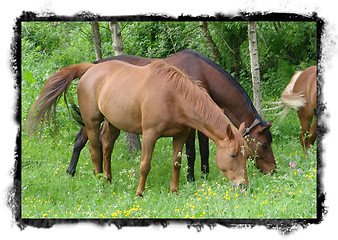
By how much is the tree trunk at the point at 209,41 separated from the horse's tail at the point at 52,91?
2.84m

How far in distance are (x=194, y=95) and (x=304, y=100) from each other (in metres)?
2.76

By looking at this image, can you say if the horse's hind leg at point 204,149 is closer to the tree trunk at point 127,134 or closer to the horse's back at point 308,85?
the tree trunk at point 127,134

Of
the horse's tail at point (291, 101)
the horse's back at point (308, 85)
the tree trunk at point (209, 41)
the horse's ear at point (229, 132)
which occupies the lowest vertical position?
the horse's ear at point (229, 132)

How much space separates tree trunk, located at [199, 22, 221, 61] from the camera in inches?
336

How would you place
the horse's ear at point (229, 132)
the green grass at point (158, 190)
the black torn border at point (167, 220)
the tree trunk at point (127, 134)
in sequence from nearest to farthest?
the black torn border at point (167, 220) < the green grass at point (158, 190) < the horse's ear at point (229, 132) < the tree trunk at point (127, 134)

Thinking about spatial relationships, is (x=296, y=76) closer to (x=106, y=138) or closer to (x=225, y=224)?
(x=106, y=138)

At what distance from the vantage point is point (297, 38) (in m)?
7.82

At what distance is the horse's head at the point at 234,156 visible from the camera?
5246mm

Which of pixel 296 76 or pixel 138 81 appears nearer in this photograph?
pixel 138 81

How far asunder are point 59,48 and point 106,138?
461 centimetres

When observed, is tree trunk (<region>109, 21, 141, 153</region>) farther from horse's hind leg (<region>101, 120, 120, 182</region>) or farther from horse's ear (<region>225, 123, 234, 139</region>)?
horse's ear (<region>225, 123, 234, 139</region>)

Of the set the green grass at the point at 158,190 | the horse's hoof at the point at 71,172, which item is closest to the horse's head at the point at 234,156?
the green grass at the point at 158,190

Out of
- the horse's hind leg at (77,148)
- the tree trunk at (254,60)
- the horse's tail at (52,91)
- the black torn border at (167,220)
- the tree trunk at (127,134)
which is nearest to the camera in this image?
the black torn border at (167,220)

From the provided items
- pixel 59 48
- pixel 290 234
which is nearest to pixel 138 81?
pixel 290 234
